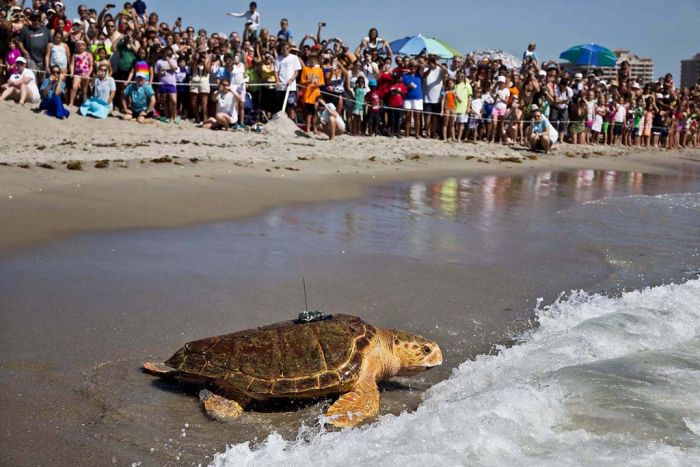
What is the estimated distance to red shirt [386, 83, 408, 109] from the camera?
17.3 m

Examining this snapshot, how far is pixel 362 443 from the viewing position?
Result: 3.41 meters

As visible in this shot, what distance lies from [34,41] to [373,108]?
274 inches

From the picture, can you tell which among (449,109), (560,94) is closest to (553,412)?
(449,109)

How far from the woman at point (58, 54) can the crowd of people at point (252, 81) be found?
2 cm

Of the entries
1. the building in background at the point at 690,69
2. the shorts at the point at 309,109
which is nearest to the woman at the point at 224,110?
the shorts at the point at 309,109

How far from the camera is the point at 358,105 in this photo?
16891 mm

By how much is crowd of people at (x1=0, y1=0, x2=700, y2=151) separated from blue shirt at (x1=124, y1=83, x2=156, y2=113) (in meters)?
0.02

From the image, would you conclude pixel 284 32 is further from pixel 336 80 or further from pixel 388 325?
pixel 388 325

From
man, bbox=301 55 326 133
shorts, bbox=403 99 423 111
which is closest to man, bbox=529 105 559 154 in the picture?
shorts, bbox=403 99 423 111

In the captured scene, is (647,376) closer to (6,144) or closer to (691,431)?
(691,431)

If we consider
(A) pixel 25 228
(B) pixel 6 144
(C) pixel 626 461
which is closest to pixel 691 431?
(C) pixel 626 461

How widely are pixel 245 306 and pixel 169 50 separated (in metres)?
10.4

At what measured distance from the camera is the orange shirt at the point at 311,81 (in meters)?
16.0

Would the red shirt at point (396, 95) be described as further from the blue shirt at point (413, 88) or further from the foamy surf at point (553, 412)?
the foamy surf at point (553, 412)
